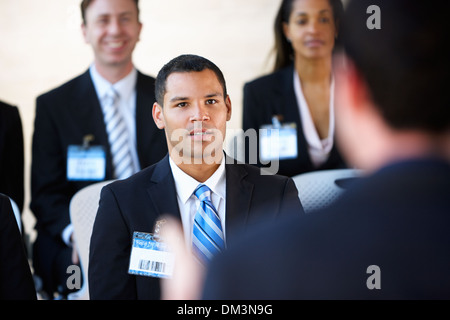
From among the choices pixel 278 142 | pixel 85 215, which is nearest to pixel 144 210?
pixel 85 215

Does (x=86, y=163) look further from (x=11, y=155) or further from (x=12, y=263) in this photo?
(x=12, y=263)

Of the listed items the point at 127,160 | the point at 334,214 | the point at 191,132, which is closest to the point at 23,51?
the point at 127,160

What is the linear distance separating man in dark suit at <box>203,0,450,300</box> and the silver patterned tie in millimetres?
2439

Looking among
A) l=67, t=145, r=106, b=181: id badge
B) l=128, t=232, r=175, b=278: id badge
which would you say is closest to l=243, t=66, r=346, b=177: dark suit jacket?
l=67, t=145, r=106, b=181: id badge

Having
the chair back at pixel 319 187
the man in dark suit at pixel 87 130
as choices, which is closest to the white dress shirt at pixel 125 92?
the man in dark suit at pixel 87 130

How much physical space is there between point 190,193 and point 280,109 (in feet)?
5.16

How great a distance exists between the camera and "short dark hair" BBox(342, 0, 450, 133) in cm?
80

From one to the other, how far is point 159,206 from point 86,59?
2.83 meters

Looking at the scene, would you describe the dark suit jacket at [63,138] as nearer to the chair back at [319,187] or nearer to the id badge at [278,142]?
the id badge at [278,142]

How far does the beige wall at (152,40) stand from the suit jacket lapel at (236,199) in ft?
7.86

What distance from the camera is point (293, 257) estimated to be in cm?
73

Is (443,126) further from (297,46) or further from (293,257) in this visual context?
(297,46)

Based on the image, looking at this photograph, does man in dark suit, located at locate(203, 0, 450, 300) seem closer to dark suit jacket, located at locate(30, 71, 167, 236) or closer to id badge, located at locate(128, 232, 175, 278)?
id badge, located at locate(128, 232, 175, 278)

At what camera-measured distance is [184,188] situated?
81.0 inches
